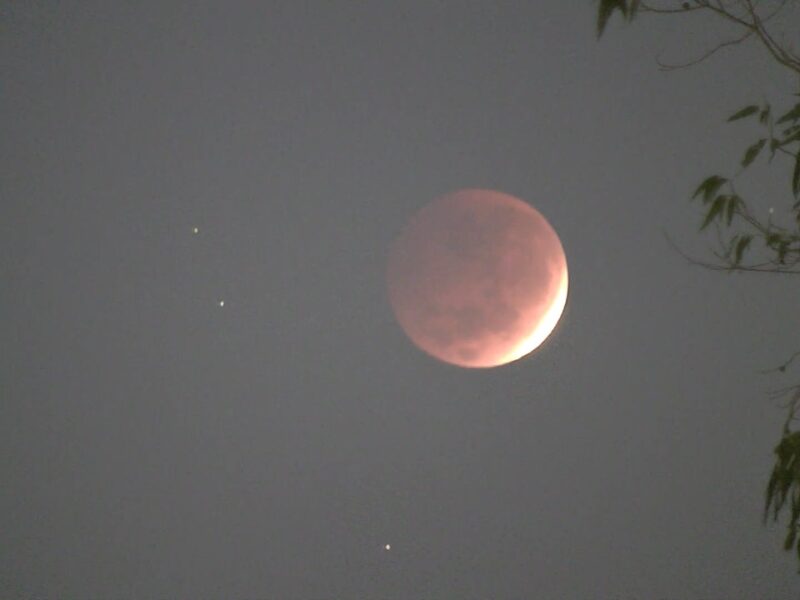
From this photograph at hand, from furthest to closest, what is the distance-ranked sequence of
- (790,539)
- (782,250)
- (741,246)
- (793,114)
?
(741,246) → (782,250) → (793,114) → (790,539)

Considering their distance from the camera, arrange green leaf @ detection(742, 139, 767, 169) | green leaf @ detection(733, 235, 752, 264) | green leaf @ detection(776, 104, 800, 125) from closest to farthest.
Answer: green leaf @ detection(776, 104, 800, 125) → green leaf @ detection(742, 139, 767, 169) → green leaf @ detection(733, 235, 752, 264)

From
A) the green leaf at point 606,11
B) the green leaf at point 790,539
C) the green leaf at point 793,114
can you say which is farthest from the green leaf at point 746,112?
the green leaf at point 790,539

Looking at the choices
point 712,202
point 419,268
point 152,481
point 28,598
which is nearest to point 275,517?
point 152,481

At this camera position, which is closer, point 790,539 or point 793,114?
point 790,539

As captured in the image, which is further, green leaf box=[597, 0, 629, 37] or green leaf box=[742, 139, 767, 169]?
green leaf box=[742, 139, 767, 169]

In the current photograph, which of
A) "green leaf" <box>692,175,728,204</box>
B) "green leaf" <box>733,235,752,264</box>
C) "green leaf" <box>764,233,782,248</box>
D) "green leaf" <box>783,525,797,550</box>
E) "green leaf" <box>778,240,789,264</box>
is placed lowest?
"green leaf" <box>783,525,797,550</box>

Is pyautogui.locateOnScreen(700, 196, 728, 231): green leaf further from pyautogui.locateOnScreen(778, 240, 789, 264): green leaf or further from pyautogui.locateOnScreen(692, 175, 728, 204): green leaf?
pyautogui.locateOnScreen(778, 240, 789, 264): green leaf

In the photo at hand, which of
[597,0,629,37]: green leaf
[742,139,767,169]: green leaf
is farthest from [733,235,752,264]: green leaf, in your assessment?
[597,0,629,37]: green leaf

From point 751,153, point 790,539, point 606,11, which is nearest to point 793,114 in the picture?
point 751,153

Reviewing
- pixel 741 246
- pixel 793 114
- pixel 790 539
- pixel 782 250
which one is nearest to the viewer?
pixel 790 539

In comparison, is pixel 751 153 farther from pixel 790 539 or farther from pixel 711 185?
pixel 790 539

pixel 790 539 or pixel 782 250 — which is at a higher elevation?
pixel 782 250

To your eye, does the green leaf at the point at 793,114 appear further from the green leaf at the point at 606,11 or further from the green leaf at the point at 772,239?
the green leaf at the point at 606,11

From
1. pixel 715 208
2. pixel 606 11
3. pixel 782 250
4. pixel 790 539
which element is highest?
pixel 606 11
